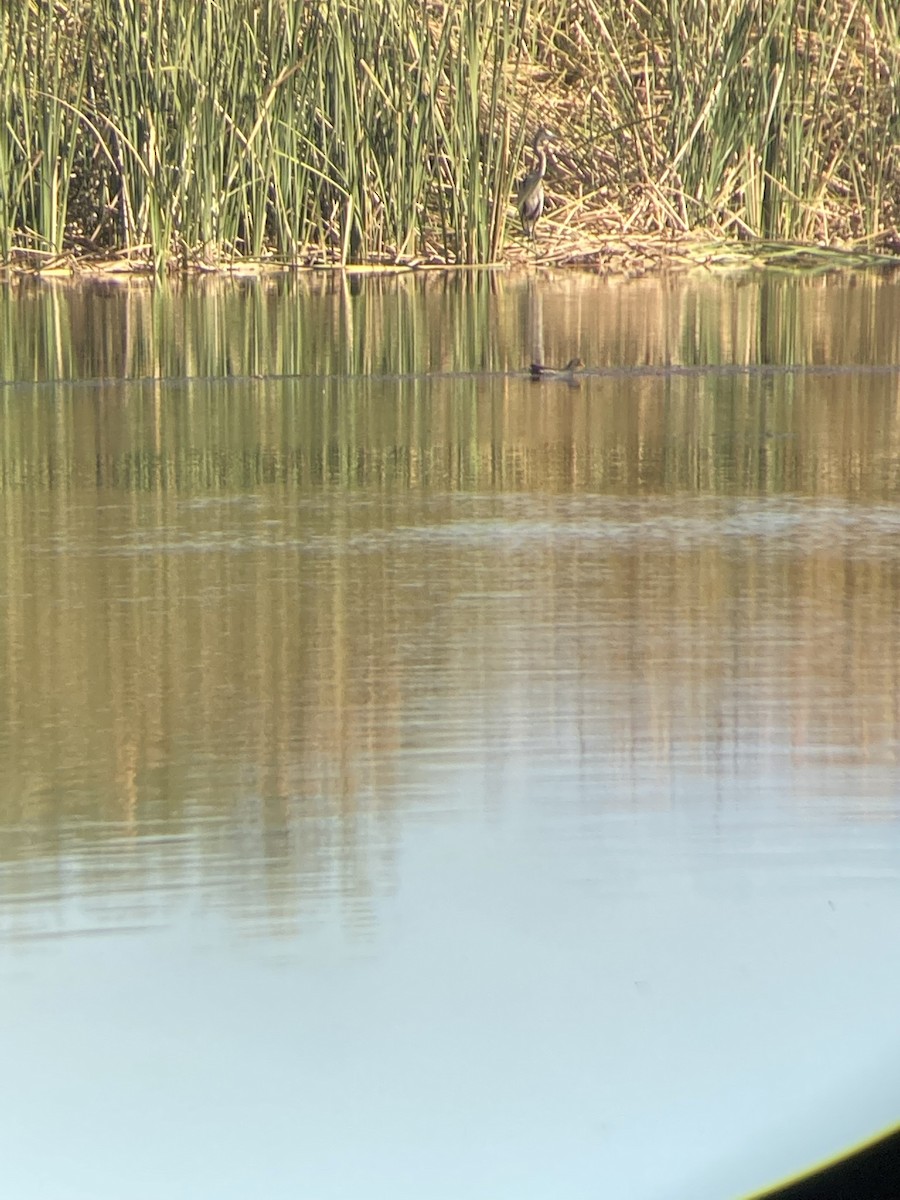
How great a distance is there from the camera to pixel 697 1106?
0.84m

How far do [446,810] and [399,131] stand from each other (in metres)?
6.30

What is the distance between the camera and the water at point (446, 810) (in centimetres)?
84

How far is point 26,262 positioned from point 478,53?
190 cm

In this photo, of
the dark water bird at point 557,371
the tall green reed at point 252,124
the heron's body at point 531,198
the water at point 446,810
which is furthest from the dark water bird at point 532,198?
the water at point 446,810

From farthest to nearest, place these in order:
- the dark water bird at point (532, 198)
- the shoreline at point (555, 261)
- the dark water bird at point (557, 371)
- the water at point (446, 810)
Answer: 1. the dark water bird at point (532, 198)
2. the shoreline at point (555, 261)
3. the dark water bird at point (557, 371)
4. the water at point (446, 810)

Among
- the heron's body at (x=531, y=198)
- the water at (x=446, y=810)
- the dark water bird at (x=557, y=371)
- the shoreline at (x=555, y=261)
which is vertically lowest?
the water at (x=446, y=810)

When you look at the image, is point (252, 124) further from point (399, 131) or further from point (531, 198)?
point (531, 198)

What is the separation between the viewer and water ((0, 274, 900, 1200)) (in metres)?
0.84

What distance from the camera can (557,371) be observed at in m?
3.98

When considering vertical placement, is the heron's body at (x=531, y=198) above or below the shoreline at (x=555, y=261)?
above

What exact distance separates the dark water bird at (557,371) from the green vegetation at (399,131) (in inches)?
136

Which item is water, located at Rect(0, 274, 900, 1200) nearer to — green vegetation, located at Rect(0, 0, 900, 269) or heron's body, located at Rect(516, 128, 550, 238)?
green vegetation, located at Rect(0, 0, 900, 269)

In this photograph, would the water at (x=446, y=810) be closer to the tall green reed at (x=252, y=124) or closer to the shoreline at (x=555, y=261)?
the shoreline at (x=555, y=261)

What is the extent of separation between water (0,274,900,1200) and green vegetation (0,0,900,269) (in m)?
4.43
